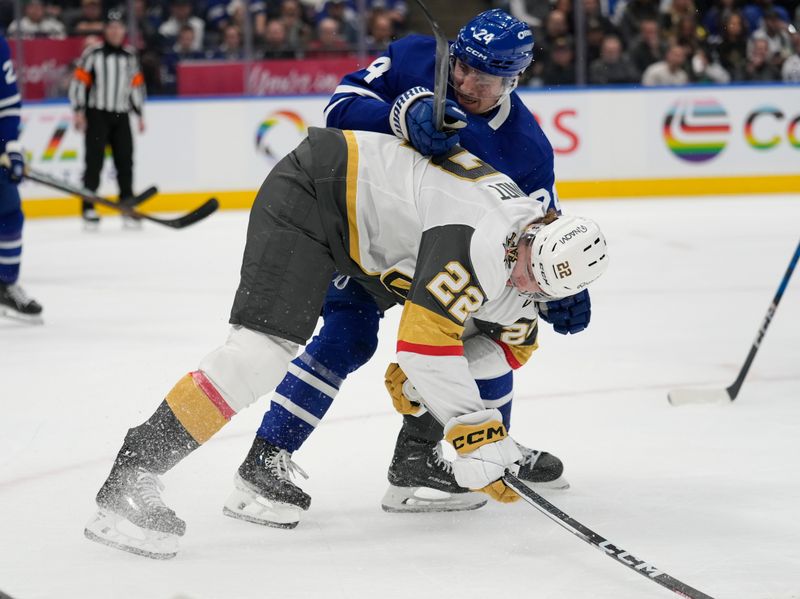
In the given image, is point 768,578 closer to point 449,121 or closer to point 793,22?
point 449,121

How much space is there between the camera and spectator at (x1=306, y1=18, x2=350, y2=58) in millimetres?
7883

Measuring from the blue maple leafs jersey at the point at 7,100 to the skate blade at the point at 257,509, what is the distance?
245 cm

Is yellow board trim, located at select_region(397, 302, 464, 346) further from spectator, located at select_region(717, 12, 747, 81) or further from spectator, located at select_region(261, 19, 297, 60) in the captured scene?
spectator, located at select_region(717, 12, 747, 81)

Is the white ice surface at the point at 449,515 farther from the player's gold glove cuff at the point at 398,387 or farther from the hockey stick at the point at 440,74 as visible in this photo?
the hockey stick at the point at 440,74

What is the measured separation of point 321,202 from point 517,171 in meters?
0.45

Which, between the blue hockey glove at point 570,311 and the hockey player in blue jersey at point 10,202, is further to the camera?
the hockey player in blue jersey at point 10,202

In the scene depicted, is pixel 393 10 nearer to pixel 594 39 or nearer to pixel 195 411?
pixel 594 39

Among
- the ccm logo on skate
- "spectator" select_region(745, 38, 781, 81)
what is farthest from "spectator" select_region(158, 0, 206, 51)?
the ccm logo on skate

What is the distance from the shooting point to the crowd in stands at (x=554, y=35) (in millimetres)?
7750

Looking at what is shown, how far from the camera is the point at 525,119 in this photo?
240 centimetres

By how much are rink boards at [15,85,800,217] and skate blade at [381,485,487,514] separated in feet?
17.3

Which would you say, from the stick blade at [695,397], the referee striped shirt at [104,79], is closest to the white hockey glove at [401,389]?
the stick blade at [695,397]

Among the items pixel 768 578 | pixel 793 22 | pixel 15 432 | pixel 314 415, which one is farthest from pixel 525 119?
pixel 793 22

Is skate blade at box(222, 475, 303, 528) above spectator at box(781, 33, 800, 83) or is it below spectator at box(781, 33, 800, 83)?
above
